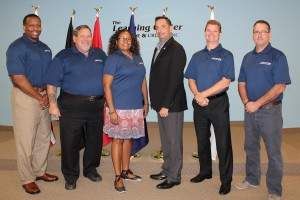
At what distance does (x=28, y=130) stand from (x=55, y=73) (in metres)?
0.61

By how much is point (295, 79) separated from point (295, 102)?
0.40m

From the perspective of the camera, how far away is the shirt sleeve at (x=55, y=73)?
124 inches

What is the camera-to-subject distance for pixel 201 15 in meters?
5.76

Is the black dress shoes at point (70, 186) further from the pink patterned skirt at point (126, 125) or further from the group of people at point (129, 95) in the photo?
the pink patterned skirt at point (126, 125)

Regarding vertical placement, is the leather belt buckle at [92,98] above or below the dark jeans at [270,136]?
above

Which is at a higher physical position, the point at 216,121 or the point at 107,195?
the point at 216,121

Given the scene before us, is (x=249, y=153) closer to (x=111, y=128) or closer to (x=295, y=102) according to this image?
(x=111, y=128)

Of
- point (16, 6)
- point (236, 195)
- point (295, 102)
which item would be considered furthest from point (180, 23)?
point (236, 195)

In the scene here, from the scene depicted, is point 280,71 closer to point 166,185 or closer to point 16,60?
point 166,185

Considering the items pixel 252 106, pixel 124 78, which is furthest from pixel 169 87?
pixel 252 106

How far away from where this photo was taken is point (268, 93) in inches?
112

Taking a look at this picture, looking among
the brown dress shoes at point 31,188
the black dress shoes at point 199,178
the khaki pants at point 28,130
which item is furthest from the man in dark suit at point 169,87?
the brown dress shoes at point 31,188

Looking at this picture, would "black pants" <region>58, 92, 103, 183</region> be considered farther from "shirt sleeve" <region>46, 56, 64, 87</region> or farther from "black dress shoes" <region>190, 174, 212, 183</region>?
"black dress shoes" <region>190, 174, 212, 183</region>

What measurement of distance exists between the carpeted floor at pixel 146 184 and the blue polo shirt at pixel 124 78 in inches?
34.5
